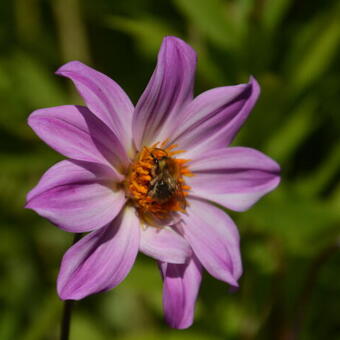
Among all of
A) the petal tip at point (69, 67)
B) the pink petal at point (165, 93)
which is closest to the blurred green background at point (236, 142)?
the pink petal at point (165, 93)

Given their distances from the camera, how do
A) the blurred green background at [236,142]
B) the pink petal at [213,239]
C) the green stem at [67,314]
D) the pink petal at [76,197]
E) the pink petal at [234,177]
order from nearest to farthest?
the pink petal at [76,197]
the green stem at [67,314]
the pink petal at [213,239]
the pink petal at [234,177]
the blurred green background at [236,142]

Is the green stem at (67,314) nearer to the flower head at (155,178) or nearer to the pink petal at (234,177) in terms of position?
the flower head at (155,178)

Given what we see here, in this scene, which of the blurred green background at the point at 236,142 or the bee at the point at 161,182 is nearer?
the bee at the point at 161,182

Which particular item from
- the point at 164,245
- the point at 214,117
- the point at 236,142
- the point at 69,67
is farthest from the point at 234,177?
the point at 236,142

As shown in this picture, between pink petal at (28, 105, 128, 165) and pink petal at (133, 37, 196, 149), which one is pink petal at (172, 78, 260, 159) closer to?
pink petal at (133, 37, 196, 149)

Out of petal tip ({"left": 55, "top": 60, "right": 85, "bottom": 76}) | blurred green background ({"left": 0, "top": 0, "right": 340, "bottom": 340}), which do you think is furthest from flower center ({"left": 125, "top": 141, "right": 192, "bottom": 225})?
blurred green background ({"left": 0, "top": 0, "right": 340, "bottom": 340})

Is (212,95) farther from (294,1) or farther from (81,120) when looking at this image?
(294,1)

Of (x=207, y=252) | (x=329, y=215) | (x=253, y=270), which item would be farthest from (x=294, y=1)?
(x=207, y=252)

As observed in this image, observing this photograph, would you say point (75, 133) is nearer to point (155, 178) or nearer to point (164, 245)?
point (155, 178)
